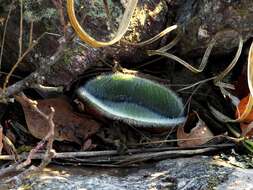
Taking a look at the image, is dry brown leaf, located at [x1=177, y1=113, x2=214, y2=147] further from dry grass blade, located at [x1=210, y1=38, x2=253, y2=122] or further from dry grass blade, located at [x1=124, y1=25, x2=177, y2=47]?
dry grass blade, located at [x1=124, y1=25, x2=177, y2=47]

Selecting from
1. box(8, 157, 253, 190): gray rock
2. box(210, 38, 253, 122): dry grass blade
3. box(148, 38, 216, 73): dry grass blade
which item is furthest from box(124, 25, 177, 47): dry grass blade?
box(8, 157, 253, 190): gray rock

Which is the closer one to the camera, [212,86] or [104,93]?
[104,93]

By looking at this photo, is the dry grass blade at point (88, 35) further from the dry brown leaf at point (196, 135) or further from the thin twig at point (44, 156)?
the dry brown leaf at point (196, 135)

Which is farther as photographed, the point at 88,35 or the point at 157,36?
the point at 157,36

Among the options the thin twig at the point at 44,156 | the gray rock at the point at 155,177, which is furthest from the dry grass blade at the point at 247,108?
the thin twig at the point at 44,156

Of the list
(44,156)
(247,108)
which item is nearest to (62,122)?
(44,156)

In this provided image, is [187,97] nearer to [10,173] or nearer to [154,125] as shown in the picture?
[154,125]

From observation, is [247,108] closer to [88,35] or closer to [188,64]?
[188,64]

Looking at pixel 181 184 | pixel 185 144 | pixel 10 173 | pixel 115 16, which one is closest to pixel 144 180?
pixel 181 184
